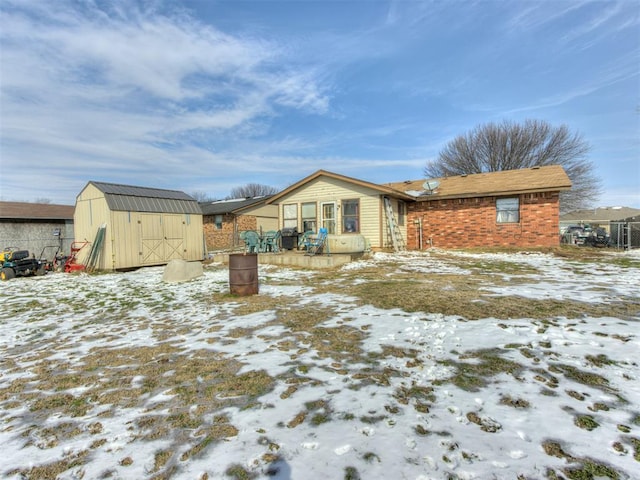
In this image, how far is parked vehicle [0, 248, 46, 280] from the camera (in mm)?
10938

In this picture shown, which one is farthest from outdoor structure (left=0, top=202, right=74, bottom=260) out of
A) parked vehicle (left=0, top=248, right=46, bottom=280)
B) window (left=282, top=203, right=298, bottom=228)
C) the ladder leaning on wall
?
the ladder leaning on wall

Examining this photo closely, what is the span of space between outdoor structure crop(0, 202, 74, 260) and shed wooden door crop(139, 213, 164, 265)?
5.24 m

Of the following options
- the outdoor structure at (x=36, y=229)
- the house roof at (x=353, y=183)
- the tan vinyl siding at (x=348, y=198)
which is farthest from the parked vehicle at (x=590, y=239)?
the outdoor structure at (x=36, y=229)

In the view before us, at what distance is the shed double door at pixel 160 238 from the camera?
12.9m

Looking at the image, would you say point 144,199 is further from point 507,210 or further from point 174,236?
point 507,210

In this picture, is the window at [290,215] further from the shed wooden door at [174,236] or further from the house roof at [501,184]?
→ the house roof at [501,184]

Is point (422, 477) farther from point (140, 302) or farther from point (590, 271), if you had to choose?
point (590, 271)

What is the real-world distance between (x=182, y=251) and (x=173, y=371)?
1176 cm

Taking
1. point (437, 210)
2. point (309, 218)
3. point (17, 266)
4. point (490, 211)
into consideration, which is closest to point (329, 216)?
point (309, 218)

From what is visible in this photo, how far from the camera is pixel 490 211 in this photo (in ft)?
47.1

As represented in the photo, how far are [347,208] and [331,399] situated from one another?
483 inches

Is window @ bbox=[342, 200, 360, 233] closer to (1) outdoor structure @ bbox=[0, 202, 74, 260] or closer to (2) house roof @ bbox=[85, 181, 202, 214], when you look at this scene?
(2) house roof @ bbox=[85, 181, 202, 214]

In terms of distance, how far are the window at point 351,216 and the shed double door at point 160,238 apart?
707cm

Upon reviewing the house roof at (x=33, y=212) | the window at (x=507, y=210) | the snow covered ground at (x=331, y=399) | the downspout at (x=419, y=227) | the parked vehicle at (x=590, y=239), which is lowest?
the snow covered ground at (x=331, y=399)
